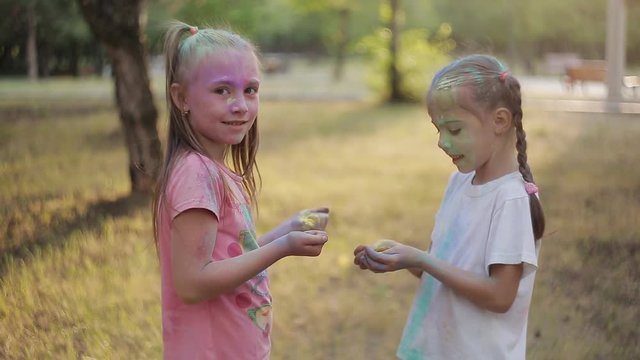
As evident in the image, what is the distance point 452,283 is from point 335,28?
4435cm

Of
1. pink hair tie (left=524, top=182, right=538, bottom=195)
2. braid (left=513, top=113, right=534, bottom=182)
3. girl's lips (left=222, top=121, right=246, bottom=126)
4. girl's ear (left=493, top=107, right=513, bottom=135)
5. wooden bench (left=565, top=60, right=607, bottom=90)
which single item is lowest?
wooden bench (left=565, top=60, right=607, bottom=90)

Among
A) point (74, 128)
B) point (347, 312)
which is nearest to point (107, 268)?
point (347, 312)

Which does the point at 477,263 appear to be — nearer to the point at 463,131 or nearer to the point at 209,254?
the point at 463,131

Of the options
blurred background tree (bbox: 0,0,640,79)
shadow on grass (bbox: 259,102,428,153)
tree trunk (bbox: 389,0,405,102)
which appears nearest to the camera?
blurred background tree (bbox: 0,0,640,79)

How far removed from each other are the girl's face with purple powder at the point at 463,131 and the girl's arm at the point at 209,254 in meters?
0.46

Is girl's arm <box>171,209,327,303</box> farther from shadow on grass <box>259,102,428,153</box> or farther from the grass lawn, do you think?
shadow on grass <box>259,102,428,153</box>

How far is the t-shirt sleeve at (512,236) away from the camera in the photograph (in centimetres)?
200

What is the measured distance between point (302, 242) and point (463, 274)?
457mm

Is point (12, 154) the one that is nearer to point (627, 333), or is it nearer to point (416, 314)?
point (627, 333)

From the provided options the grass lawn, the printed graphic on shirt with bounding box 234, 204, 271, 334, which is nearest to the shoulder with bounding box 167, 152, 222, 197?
the printed graphic on shirt with bounding box 234, 204, 271, 334

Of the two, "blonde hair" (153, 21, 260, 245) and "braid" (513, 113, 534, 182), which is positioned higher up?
"blonde hair" (153, 21, 260, 245)

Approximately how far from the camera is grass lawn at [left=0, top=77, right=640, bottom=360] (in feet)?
12.6

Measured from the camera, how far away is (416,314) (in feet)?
7.30

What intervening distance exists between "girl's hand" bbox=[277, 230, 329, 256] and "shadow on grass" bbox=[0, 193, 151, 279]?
3.06m
